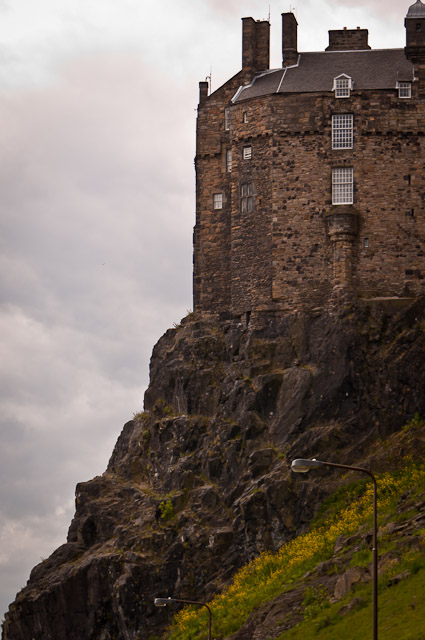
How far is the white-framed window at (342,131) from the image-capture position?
4092 inches

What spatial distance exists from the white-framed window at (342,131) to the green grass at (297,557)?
2492 centimetres

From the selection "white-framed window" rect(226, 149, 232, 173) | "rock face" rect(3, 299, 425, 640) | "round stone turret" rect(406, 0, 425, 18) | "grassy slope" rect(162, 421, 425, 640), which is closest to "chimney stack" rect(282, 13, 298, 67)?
"white-framed window" rect(226, 149, 232, 173)

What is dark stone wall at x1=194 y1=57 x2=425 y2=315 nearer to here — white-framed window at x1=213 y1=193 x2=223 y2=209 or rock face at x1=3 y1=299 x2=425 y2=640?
white-framed window at x1=213 y1=193 x2=223 y2=209

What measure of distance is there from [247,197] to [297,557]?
97.0ft

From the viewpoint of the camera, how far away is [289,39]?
111 metres

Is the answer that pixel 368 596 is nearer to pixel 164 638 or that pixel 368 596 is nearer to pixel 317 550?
pixel 317 550

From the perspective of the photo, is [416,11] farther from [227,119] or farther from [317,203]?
[317,203]

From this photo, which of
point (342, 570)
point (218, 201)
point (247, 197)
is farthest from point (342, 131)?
point (342, 570)

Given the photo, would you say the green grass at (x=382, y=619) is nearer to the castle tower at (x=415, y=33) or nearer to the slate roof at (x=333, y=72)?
the slate roof at (x=333, y=72)

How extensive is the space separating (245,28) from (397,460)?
37732 mm

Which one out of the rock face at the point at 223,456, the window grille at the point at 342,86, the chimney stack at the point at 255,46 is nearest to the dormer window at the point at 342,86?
the window grille at the point at 342,86

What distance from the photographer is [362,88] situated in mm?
104625

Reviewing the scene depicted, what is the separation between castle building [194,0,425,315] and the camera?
334ft

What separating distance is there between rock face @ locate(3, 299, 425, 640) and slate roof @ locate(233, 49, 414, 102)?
17.3 meters
